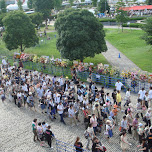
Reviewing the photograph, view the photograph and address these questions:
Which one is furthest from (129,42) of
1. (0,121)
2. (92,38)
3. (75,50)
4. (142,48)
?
(0,121)

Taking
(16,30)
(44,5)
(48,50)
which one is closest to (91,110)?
(16,30)

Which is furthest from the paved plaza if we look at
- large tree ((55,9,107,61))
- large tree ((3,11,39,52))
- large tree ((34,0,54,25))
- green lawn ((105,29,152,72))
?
large tree ((34,0,54,25))

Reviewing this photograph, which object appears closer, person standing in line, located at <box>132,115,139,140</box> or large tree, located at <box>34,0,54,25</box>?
person standing in line, located at <box>132,115,139,140</box>

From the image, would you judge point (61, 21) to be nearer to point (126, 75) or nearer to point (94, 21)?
point (94, 21)

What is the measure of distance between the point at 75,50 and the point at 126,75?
6.81 metres

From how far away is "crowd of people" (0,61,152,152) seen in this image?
32.1 ft

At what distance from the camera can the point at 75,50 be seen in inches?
845

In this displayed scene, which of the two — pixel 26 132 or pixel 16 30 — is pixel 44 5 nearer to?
pixel 16 30

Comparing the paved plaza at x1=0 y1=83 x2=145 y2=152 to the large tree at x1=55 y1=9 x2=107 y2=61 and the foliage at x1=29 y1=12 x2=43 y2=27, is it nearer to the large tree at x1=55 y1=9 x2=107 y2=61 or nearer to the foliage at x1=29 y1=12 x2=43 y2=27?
the large tree at x1=55 y1=9 x2=107 y2=61

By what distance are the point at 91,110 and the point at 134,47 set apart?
2011 cm

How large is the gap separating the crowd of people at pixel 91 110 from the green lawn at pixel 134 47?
962cm

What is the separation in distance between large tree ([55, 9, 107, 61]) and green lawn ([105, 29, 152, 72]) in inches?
220

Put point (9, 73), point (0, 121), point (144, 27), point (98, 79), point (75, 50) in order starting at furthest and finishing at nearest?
point (144, 27), point (75, 50), point (9, 73), point (98, 79), point (0, 121)

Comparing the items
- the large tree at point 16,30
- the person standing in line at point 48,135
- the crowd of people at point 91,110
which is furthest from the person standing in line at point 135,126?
the large tree at point 16,30
